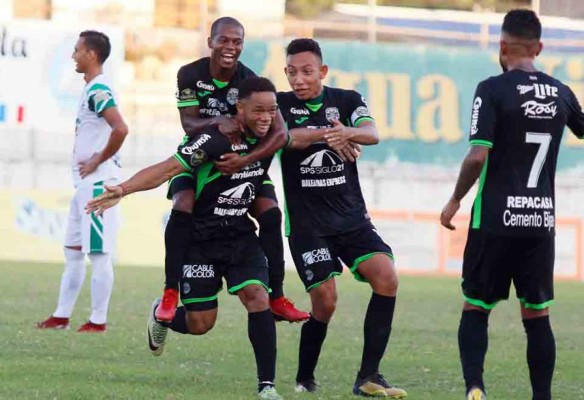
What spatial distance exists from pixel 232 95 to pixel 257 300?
1361 mm

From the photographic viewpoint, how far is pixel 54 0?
34.6 meters

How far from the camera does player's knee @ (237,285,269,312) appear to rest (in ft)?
27.7

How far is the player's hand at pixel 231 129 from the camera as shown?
8430mm

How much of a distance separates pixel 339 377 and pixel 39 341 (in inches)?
Result: 108

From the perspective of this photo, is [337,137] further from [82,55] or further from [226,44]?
[82,55]

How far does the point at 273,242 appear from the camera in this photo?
901 cm

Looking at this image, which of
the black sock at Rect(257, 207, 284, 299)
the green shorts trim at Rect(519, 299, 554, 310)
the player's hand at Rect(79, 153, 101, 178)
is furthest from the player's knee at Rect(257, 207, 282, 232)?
the player's hand at Rect(79, 153, 101, 178)

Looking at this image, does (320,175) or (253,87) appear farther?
(320,175)

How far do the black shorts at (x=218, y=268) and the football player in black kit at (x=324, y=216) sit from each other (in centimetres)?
46

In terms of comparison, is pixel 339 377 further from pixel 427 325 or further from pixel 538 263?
pixel 427 325

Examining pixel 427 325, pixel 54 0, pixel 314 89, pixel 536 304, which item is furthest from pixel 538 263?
pixel 54 0

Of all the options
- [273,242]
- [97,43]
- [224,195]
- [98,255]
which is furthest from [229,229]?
[97,43]

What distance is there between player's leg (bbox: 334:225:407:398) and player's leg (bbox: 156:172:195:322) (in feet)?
3.52

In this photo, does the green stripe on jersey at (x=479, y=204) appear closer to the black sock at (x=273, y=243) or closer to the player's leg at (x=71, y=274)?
the black sock at (x=273, y=243)
